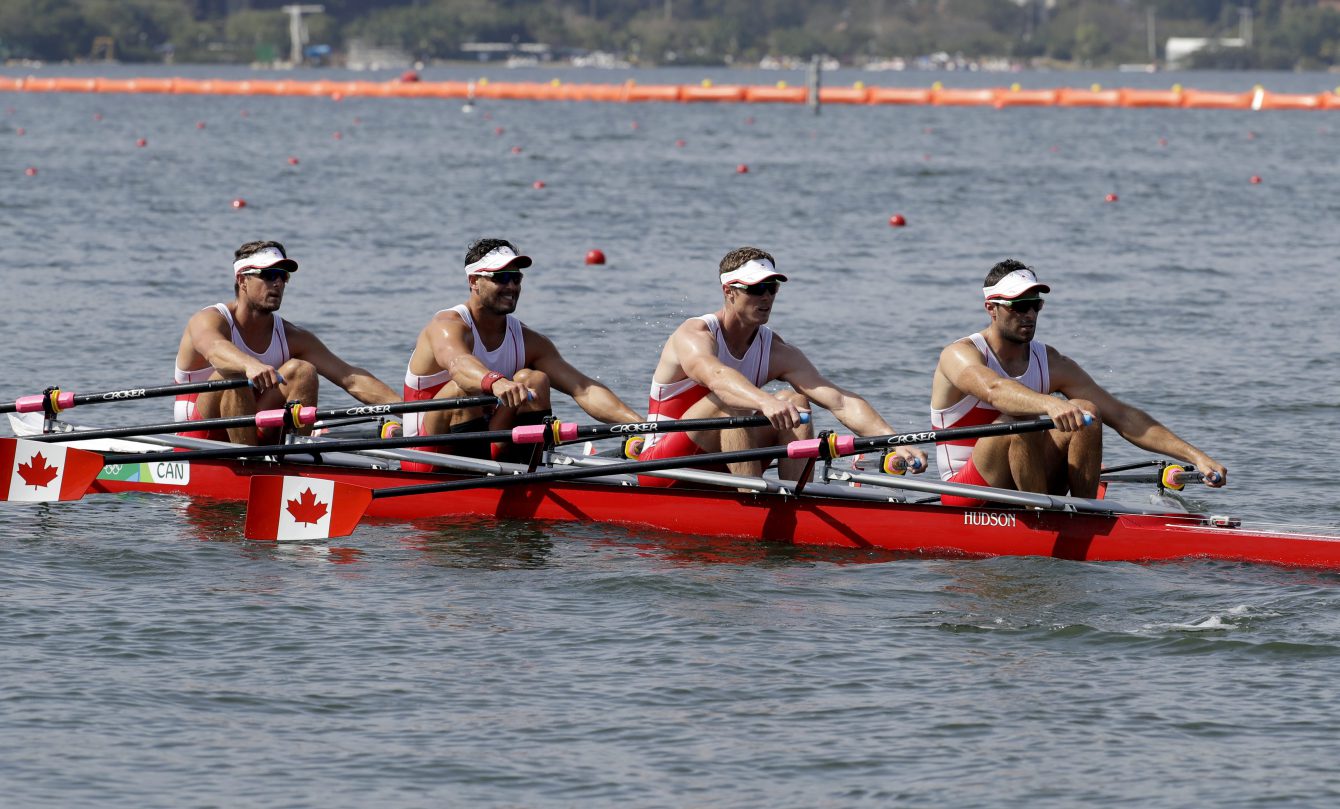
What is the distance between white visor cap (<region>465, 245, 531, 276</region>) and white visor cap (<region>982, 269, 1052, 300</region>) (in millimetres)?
2622

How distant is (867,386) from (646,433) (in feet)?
20.2

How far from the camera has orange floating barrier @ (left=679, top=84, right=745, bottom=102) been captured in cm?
7469

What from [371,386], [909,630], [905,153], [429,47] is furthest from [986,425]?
[429,47]

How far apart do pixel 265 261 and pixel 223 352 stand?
1.89ft

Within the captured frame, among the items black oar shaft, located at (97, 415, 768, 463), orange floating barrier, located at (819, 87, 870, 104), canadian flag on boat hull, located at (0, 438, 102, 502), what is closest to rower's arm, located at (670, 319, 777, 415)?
black oar shaft, located at (97, 415, 768, 463)

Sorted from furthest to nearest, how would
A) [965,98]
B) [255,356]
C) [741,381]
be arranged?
1. [965,98]
2. [255,356]
3. [741,381]

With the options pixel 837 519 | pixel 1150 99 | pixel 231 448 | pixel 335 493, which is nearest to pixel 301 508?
pixel 335 493

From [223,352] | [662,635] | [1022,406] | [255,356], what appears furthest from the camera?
[255,356]

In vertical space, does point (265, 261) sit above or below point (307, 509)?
above

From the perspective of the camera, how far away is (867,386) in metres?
16.4

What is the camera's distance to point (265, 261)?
11.2m

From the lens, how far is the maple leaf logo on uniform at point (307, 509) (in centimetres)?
1039

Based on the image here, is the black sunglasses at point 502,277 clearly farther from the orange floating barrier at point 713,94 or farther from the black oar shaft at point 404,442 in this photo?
the orange floating barrier at point 713,94

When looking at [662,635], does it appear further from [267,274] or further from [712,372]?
[267,274]
